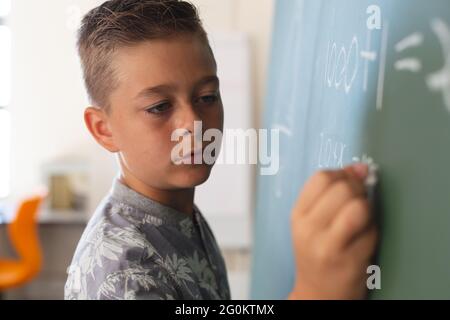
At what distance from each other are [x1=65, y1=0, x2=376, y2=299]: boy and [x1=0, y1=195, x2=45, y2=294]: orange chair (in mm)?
278

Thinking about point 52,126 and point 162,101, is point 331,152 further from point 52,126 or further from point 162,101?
point 52,126

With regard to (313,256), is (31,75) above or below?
above

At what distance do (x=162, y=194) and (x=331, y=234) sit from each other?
0.15m

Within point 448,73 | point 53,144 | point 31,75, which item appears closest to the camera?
point 448,73

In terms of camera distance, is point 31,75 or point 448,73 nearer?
point 448,73

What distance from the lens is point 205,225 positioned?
1.73 feet

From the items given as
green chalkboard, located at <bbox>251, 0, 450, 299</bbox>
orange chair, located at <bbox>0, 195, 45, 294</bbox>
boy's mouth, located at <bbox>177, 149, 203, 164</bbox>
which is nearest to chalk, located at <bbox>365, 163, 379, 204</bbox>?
green chalkboard, located at <bbox>251, 0, 450, 299</bbox>

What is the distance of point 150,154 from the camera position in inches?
16.6

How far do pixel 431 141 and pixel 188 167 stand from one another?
15cm

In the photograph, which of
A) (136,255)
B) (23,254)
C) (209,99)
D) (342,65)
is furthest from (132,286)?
(23,254)

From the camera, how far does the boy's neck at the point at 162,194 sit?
448mm
